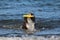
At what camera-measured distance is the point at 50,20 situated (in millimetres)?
16578

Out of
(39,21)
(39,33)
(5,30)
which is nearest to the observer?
(39,33)

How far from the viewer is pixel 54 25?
15.1 m

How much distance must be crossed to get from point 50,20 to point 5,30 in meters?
3.67

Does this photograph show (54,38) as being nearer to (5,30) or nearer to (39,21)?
(5,30)

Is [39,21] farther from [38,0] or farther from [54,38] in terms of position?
[38,0]

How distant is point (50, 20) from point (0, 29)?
11.8ft

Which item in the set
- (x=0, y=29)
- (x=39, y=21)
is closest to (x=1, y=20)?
(x=39, y=21)

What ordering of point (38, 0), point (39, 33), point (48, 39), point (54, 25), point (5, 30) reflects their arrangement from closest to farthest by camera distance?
point (48, 39) < point (39, 33) < point (5, 30) < point (54, 25) < point (38, 0)

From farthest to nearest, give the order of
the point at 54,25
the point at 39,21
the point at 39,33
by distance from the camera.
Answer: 1. the point at 39,21
2. the point at 54,25
3. the point at 39,33

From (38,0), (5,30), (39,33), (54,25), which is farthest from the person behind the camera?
(38,0)

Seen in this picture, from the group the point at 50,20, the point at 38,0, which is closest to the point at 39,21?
the point at 50,20

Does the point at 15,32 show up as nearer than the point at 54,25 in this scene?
Yes

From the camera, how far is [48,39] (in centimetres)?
1080

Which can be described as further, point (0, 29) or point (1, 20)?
point (1, 20)
